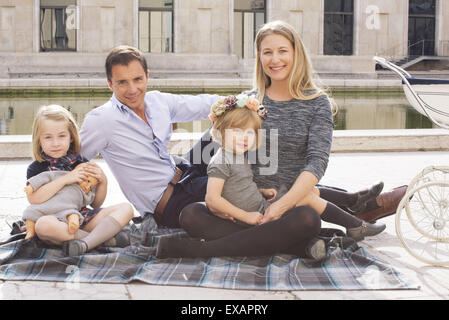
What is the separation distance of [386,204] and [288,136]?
93 centimetres

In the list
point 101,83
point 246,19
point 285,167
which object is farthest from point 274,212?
point 246,19

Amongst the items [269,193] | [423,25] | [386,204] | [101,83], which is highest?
[423,25]

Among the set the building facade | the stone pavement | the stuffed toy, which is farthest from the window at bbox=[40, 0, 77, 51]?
the stuffed toy

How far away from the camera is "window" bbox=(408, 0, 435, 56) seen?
31.1m

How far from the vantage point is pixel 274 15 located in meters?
27.8

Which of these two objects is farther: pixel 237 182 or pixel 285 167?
pixel 285 167

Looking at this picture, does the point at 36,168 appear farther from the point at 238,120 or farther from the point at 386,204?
the point at 386,204

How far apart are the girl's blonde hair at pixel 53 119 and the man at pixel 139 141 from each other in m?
0.07

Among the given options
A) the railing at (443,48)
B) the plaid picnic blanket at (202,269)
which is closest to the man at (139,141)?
the plaid picnic blanket at (202,269)

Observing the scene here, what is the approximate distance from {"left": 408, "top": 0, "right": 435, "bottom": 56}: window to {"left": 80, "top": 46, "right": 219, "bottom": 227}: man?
29654 mm

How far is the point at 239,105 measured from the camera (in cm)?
329

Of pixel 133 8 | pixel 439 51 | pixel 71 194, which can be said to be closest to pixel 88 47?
pixel 133 8
